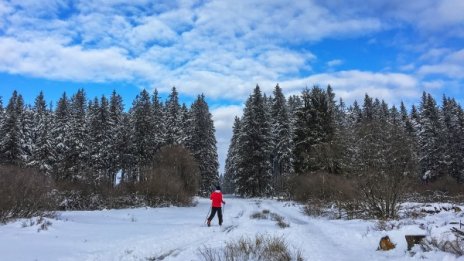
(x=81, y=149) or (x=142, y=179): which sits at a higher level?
(x=81, y=149)

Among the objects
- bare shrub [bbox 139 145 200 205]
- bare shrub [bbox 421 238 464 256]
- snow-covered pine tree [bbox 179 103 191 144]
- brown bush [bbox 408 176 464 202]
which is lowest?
bare shrub [bbox 421 238 464 256]

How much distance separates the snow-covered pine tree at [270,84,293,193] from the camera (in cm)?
5850

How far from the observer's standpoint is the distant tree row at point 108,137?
52.0 metres

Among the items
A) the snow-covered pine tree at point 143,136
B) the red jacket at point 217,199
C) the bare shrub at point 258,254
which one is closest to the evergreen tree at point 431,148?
the snow-covered pine tree at point 143,136

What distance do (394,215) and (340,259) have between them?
31.6 ft

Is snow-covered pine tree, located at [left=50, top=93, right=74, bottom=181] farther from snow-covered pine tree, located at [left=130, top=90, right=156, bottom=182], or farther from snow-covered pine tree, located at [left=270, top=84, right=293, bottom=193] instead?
snow-covered pine tree, located at [left=270, top=84, right=293, bottom=193]

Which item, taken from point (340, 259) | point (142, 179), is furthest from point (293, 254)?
point (142, 179)

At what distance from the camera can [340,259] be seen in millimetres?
9422

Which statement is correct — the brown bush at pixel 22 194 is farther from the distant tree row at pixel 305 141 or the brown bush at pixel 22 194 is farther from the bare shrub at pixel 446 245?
the distant tree row at pixel 305 141

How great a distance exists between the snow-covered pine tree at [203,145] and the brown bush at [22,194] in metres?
42.8

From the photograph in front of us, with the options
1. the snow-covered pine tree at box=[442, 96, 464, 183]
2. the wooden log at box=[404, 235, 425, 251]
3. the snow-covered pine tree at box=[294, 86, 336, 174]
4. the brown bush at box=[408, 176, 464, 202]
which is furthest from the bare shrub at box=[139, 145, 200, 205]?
the snow-covered pine tree at box=[442, 96, 464, 183]

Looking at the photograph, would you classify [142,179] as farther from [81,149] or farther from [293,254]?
[81,149]

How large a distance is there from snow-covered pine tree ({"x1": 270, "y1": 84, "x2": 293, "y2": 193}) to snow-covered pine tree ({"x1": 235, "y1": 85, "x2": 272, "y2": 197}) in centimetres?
176

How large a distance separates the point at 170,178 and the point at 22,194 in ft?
53.4
